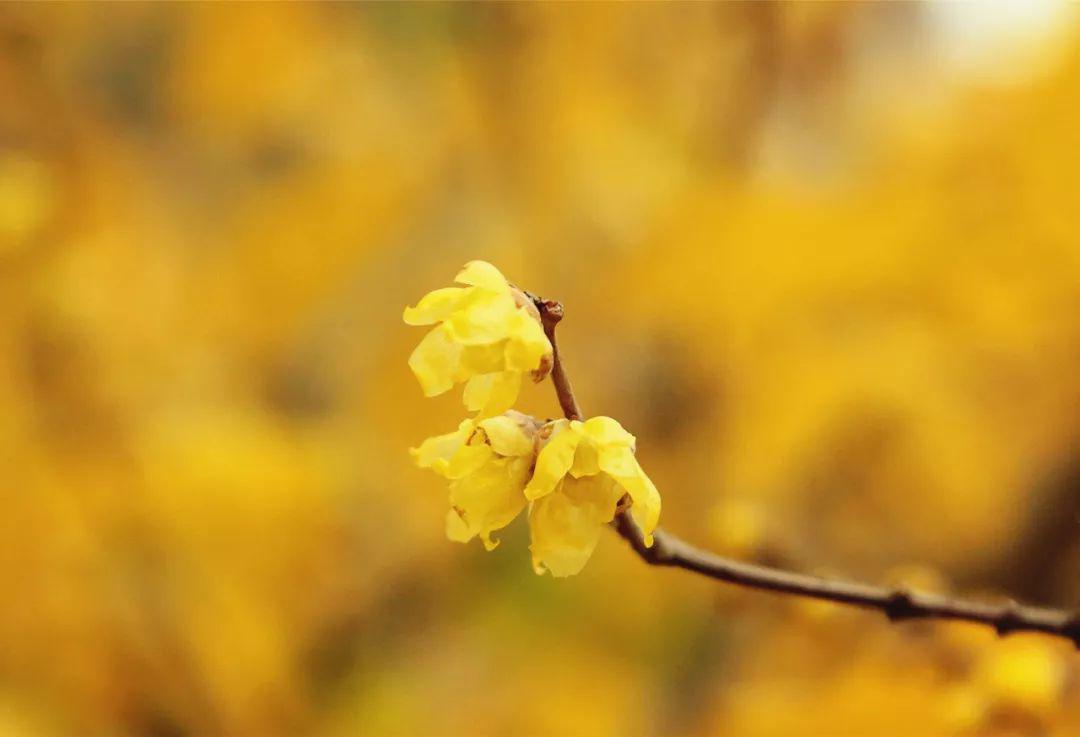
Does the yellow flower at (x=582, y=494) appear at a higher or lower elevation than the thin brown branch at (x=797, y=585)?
higher

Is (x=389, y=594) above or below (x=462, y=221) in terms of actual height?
below

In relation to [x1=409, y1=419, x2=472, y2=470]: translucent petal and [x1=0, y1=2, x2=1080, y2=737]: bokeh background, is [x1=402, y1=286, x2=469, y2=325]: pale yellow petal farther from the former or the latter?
[x1=0, y1=2, x2=1080, y2=737]: bokeh background

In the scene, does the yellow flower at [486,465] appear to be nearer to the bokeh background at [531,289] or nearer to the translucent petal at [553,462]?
the translucent petal at [553,462]

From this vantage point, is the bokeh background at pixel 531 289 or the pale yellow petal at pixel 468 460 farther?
the bokeh background at pixel 531 289

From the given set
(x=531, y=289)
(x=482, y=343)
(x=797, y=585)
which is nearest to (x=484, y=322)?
A: (x=482, y=343)

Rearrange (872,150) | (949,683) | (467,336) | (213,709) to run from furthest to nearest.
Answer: (872,150) < (213,709) < (949,683) < (467,336)

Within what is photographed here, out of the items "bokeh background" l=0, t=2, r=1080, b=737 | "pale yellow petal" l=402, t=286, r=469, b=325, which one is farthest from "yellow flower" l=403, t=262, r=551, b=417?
"bokeh background" l=0, t=2, r=1080, b=737

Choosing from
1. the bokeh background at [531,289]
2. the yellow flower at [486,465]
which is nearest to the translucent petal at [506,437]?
the yellow flower at [486,465]

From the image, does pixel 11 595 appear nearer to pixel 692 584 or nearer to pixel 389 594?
pixel 389 594

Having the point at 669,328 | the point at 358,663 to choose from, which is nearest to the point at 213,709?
the point at 358,663
